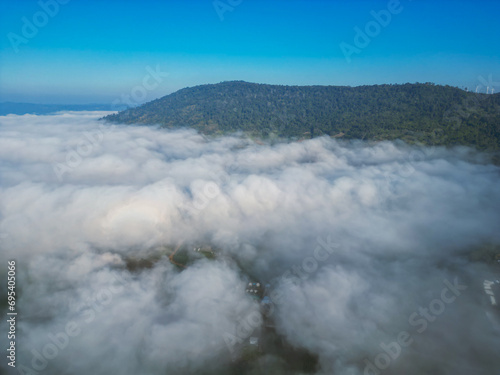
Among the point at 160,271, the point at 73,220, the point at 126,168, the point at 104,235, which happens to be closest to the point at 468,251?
the point at 160,271

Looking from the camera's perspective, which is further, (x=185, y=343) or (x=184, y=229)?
(x=184, y=229)

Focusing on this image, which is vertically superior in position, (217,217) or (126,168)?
(126,168)

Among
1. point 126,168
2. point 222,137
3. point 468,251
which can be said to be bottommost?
point 468,251

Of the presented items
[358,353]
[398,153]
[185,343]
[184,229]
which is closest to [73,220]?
[184,229]

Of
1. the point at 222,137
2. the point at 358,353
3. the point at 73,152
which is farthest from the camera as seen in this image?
the point at 222,137

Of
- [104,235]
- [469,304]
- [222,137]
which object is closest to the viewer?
[469,304]

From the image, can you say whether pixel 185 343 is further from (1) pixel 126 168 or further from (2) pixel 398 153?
(2) pixel 398 153

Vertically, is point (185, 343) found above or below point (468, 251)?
below

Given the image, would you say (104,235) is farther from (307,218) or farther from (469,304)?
(469,304)

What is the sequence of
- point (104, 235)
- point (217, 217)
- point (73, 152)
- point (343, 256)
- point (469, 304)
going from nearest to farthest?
1. point (469, 304)
2. point (343, 256)
3. point (104, 235)
4. point (217, 217)
5. point (73, 152)
